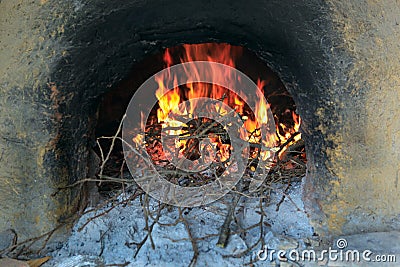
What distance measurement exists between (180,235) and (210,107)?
2.18 ft

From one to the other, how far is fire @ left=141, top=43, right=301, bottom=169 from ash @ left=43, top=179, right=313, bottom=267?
295 millimetres

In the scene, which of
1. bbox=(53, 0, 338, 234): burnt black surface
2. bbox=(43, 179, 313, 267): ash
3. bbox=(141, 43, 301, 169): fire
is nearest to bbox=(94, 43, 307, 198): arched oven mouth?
bbox=(141, 43, 301, 169): fire

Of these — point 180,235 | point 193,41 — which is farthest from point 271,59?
point 180,235

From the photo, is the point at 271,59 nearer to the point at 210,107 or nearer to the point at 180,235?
the point at 210,107

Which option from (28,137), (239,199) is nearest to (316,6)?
(239,199)

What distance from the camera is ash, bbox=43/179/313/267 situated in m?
1.33

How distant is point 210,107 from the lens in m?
1.88

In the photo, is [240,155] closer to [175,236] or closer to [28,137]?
[175,236]

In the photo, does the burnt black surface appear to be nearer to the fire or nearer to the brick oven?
the brick oven

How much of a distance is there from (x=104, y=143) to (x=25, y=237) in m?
0.66

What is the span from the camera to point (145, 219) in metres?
1.48

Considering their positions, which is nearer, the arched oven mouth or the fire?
the arched oven mouth

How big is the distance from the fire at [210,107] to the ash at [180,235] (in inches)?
11.6

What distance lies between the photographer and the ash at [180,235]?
1.33 meters
